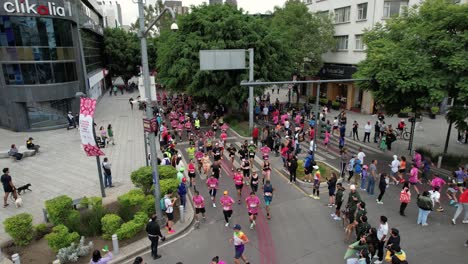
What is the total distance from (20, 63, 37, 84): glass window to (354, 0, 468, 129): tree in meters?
25.6

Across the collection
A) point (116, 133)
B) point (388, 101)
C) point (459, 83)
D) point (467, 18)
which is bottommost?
point (116, 133)

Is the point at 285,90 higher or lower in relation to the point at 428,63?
lower

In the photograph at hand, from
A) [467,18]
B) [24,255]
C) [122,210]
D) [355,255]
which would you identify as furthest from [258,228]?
[467,18]

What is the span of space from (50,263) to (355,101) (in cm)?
3349

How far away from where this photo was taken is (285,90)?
54344 millimetres

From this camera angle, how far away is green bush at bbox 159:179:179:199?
519 inches

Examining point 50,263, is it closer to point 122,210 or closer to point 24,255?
point 24,255

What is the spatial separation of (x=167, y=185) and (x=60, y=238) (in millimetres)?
4161

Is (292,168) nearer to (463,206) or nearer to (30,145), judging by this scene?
(463,206)

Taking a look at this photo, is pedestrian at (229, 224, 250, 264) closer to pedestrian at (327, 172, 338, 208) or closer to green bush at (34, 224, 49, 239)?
pedestrian at (327, 172, 338, 208)

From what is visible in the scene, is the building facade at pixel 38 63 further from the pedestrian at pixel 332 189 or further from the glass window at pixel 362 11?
the glass window at pixel 362 11

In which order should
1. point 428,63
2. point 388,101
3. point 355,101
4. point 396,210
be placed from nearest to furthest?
point 396,210
point 428,63
point 388,101
point 355,101

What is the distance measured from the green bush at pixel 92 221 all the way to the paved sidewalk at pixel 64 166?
2.54m

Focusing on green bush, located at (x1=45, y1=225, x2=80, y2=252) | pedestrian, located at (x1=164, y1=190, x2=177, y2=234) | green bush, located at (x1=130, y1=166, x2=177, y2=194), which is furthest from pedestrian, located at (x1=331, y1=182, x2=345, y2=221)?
green bush, located at (x1=45, y1=225, x2=80, y2=252)
